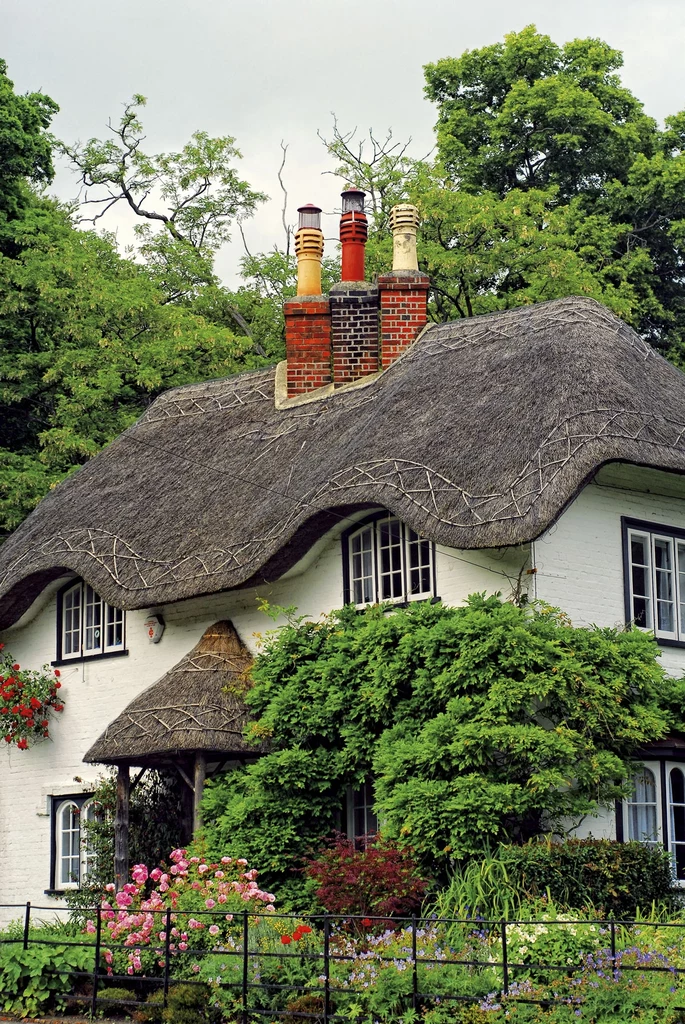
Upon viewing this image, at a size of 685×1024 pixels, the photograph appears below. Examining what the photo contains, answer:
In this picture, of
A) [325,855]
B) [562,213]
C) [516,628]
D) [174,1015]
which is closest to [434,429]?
[516,628]

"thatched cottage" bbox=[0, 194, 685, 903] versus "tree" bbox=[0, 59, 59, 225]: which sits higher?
"tree" bbox=[0, 59, 59, 225]

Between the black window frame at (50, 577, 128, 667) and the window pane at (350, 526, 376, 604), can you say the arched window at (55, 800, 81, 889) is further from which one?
the window pane at (350, 526, 376, 604)

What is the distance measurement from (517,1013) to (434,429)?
8491 mm

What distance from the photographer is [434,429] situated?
18.4 meters

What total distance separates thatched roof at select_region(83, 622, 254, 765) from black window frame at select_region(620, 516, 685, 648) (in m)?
4.63

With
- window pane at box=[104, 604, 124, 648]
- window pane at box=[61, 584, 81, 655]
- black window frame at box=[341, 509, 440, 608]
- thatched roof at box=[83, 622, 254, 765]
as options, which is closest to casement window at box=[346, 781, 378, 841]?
thatched roof at box=[83, 622, 254, 765]

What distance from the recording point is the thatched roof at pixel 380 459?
1670 cm

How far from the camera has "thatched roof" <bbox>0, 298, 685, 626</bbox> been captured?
54.8ft

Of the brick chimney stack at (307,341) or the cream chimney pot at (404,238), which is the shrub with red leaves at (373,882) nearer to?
the brick chimney stack at (307,341)

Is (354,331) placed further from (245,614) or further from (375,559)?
(375,559)

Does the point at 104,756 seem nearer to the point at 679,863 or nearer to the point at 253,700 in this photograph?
the point at 253,700

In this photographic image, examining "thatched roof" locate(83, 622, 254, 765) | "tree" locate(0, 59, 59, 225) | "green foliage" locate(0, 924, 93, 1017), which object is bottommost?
"green foliage" locate(0, 924, 93, 1017)

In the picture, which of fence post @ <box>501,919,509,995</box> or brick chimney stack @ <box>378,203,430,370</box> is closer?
fence post @ <box>501,919,509,995</box>

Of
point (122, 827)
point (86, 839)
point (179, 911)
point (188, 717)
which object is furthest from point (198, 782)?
point (179, 911)
